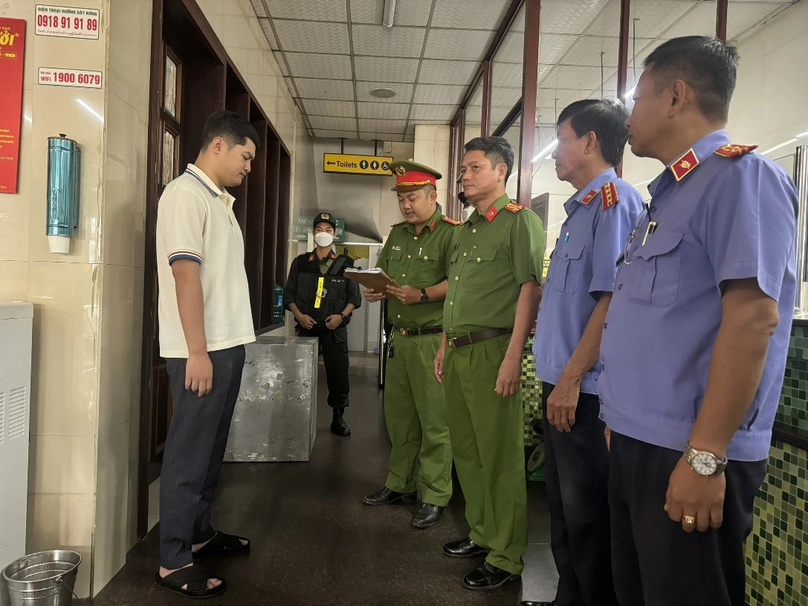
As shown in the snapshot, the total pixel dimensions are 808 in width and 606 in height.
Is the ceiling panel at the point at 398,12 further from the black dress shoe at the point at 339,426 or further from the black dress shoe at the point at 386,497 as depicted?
the black dress shoe at the point at 386,497

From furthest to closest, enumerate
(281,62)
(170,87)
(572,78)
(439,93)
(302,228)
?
(302,228), (439,93), (281,62), (572,78), (170,87)

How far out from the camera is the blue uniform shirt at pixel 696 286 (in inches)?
34.1

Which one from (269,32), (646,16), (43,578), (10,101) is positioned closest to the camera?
(43,578)

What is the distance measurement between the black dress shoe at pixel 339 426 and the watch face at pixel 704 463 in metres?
3.28

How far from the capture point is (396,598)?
1895 mm

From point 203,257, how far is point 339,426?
94.9 inches

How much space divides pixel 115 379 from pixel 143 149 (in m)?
0.92

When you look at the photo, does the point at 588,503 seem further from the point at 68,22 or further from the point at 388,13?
the point at 388,13

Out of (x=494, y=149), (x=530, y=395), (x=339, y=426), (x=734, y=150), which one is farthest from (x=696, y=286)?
(x=339, y=426)

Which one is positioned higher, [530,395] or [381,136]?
[381,136]

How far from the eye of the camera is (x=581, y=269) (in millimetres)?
1563

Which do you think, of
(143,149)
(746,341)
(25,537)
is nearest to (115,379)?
(25,537)

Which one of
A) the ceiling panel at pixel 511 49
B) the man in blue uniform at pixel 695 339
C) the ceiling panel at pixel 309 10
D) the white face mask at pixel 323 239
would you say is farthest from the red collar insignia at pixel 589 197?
the ceiling panel at pixel 309 10

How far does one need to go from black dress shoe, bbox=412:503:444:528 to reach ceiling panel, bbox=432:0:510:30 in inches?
139
